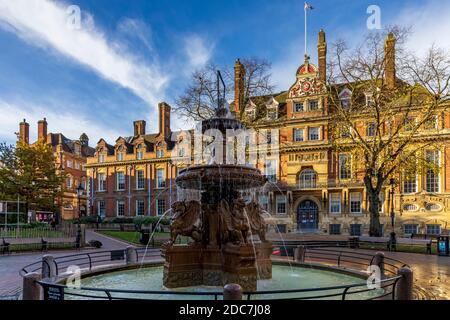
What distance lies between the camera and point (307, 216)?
4341cm

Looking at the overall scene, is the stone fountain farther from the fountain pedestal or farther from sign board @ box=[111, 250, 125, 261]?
sign board @ box=[111, 250, 125, 261]

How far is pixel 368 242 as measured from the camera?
24.7 metres

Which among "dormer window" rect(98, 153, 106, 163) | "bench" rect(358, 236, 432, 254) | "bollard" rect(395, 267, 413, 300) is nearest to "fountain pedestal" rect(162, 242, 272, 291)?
"bollard" rect(395, 267, 413, 300)

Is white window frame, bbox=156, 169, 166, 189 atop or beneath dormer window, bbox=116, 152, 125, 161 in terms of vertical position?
beneath

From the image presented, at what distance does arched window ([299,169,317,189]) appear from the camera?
43281 millimetres

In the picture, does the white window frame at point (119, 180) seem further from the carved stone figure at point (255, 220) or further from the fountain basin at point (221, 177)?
the carved stone figure at point (255, 220)

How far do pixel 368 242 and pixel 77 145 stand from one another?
6386 centimetres

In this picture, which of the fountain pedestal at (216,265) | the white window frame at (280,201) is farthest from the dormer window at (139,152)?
the fountain pedestal at (216,265)

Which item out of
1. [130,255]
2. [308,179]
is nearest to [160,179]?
[308,179]

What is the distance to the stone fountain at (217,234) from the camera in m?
10.6

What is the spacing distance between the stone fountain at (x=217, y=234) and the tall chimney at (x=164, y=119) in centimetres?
4565

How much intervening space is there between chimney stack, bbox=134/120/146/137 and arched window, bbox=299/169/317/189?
95.6ft
